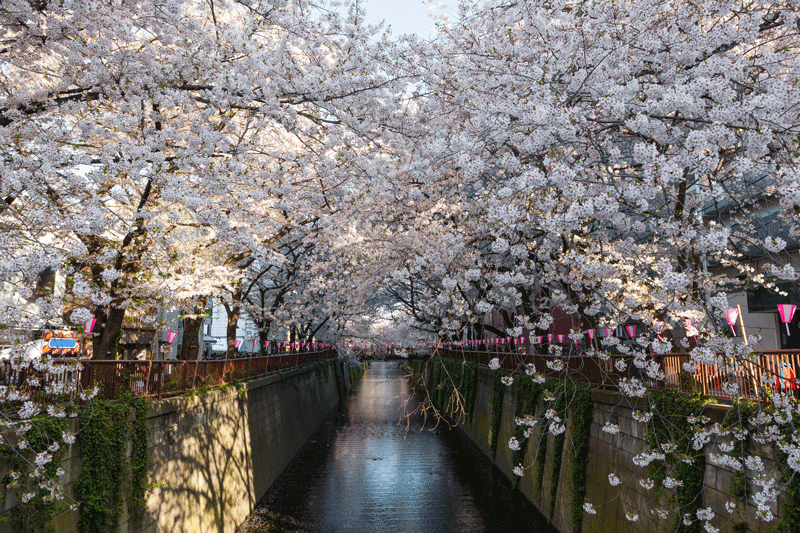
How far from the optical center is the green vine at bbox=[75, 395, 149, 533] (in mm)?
7062

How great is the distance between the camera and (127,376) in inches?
327

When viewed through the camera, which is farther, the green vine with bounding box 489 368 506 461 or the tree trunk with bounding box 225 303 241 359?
the tree trunk with bounding box 225 303 241 359

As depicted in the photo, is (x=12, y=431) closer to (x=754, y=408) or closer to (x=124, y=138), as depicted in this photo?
(x=124, y=138)

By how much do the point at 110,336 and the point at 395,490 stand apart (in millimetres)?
10124

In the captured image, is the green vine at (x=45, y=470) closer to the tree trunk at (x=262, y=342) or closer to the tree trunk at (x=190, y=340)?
the tree trunk at (x=190, y=340)

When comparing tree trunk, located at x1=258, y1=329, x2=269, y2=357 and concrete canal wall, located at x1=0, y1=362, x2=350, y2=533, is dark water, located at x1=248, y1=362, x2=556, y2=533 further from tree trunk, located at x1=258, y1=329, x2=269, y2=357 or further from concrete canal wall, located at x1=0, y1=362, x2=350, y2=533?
tree trunk, located at x1=258, y1=329, x2=269, y2=357

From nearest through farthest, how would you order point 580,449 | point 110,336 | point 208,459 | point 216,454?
point 110,336 → point 580,449 → point 208,459 → point 216,454

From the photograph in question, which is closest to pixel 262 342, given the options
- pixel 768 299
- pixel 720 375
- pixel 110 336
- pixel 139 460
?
pixel 110 336

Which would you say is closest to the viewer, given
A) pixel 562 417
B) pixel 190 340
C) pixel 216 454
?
pixel 216 454

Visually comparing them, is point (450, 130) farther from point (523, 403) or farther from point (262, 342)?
point (262, 342)

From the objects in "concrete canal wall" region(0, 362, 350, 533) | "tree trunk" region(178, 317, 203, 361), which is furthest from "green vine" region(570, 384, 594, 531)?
"tree trunk" region(178, 317, 203, 361)

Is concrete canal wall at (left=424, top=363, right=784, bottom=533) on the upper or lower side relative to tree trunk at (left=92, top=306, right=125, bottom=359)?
lower

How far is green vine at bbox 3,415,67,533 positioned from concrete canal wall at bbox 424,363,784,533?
7.10m

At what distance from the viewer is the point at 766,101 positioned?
17.1 ft
